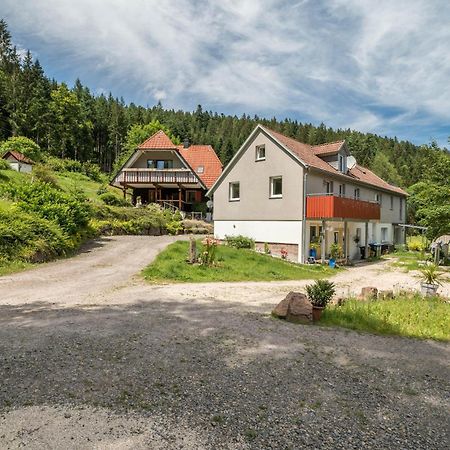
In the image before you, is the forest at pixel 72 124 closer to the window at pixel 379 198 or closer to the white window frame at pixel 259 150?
the window at pixel 379 198

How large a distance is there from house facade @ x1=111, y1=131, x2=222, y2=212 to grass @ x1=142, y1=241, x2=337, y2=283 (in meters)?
20.1

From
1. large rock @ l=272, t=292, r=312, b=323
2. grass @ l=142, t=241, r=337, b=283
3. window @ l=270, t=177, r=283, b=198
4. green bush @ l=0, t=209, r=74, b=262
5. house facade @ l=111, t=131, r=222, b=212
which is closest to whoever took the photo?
large rock @ l=272, t=292, r=312, b=323

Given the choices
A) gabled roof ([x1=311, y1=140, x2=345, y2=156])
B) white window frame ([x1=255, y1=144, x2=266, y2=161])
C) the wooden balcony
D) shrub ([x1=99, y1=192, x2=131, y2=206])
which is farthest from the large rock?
shrub ([x1=99, y1=192, x2=131, y2=206])

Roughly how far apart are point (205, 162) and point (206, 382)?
38546 mm

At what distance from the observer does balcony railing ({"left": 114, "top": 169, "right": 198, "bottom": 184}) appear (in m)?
39.6

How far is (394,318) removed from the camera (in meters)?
9.48

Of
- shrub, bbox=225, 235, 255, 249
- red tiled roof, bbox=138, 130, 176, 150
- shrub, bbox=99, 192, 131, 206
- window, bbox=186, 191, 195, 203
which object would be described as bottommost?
shrub, bbox=225, 235, 255, 249

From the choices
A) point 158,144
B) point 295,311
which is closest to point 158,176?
point 158,144

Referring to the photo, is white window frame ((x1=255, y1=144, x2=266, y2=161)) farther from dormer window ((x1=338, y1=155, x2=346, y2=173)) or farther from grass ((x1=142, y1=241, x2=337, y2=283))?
grass ((x1=142, y1=241, x2=337, y2=283))

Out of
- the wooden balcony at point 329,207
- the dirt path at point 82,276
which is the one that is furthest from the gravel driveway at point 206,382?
the wooden balcony at point 329,207

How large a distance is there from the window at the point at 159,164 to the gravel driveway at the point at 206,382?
33461 millimetres

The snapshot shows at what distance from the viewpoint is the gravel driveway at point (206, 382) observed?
400 cm

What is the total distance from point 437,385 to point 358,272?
16.5 meters

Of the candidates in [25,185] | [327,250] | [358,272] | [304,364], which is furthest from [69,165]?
[304,364]
